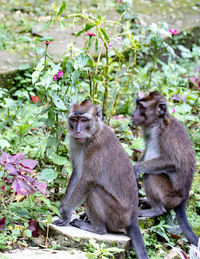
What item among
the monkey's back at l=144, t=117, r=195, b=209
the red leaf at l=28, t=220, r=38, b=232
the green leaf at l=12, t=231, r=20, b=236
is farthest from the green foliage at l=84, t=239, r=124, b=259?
the monkey's back at l=144, t=117, r=195, b=209

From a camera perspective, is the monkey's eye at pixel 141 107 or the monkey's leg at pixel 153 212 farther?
the monkey's eye at pixel 141 107

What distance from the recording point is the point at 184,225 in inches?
237

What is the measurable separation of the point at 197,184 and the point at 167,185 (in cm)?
118

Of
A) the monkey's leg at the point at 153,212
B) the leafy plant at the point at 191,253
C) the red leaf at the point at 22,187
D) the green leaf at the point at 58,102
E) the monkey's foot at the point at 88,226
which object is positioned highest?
the green leaf at the point at 58,102

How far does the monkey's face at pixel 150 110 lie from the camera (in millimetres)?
6695

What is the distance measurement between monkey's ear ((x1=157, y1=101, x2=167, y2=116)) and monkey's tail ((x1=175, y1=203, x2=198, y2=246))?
132 centimetres

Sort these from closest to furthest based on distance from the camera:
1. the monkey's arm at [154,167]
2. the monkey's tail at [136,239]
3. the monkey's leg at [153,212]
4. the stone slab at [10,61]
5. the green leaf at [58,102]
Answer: the monkey's tail at [136,239] < the green leaf at [58,102] < the monkey's leg at [153,212] < the monkey's arm at [154,167] < the stone slab at [10,61]

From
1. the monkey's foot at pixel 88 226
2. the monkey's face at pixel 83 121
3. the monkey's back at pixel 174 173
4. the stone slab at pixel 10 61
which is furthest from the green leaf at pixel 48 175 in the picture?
the stone slab at pixel 10 61

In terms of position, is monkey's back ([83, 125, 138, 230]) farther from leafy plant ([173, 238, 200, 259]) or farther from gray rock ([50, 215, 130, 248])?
leafy plant ([173, 238, 200, 259])

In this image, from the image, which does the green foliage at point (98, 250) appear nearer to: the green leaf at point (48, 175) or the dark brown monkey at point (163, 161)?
the green leaf at point (48, 175)

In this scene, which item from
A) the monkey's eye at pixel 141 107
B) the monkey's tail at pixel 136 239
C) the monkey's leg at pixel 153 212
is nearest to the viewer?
the monkey's tail at pixel 136 239

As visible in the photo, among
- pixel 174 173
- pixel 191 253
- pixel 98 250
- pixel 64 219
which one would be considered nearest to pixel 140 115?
pixel 174 173

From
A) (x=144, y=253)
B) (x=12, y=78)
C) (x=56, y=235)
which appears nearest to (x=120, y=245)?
(x=144, y=253)

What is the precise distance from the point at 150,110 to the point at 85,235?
2236 millimetres
